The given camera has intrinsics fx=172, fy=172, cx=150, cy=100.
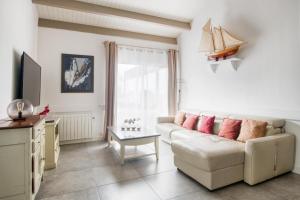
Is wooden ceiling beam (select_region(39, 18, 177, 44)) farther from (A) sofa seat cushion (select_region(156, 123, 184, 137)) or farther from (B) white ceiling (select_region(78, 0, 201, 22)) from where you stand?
(A) sofa seat cushion (select_region(156, 123, 184, 137))

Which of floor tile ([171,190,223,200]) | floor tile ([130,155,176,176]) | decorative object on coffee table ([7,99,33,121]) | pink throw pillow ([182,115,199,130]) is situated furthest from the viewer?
pink throw pillow ([182,115,199,130])

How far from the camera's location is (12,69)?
7.20 feet

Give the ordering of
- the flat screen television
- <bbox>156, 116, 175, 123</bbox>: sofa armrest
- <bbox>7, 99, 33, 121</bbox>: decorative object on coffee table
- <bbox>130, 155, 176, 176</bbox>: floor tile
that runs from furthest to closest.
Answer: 1. <bbox>156, 116, 175, 123</bbox>: sofa armrest
2. <bbox>130, 155, 176, 176</bbox>: floor tile
3. the flat screen television
4. <bbox>7, 99, 33, 121</bbox>: decorative object on coffee table

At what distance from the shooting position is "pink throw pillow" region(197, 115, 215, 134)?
11.2 ft

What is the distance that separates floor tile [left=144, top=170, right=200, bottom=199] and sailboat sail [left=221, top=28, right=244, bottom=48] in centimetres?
252

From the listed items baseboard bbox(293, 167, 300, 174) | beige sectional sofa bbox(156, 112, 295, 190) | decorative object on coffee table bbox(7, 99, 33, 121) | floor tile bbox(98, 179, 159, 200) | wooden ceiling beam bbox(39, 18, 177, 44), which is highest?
wooden ceiling beam bbox(39, 18, 177, 44)

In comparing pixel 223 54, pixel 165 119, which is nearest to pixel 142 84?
pixel 165 119

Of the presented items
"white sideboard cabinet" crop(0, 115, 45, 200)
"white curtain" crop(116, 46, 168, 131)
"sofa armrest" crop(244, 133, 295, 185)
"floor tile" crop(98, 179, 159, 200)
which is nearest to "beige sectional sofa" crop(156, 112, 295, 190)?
"sofa armrest" crop(244, 133, 295, 185)

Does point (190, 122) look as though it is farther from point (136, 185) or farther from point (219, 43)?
point (136, 185)

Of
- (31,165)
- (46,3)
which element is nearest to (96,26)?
(46,3)

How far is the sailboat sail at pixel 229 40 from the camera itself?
3.19 m

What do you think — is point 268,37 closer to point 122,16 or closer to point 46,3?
point 122,16

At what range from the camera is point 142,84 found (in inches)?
192

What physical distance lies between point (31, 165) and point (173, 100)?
13.2ft
